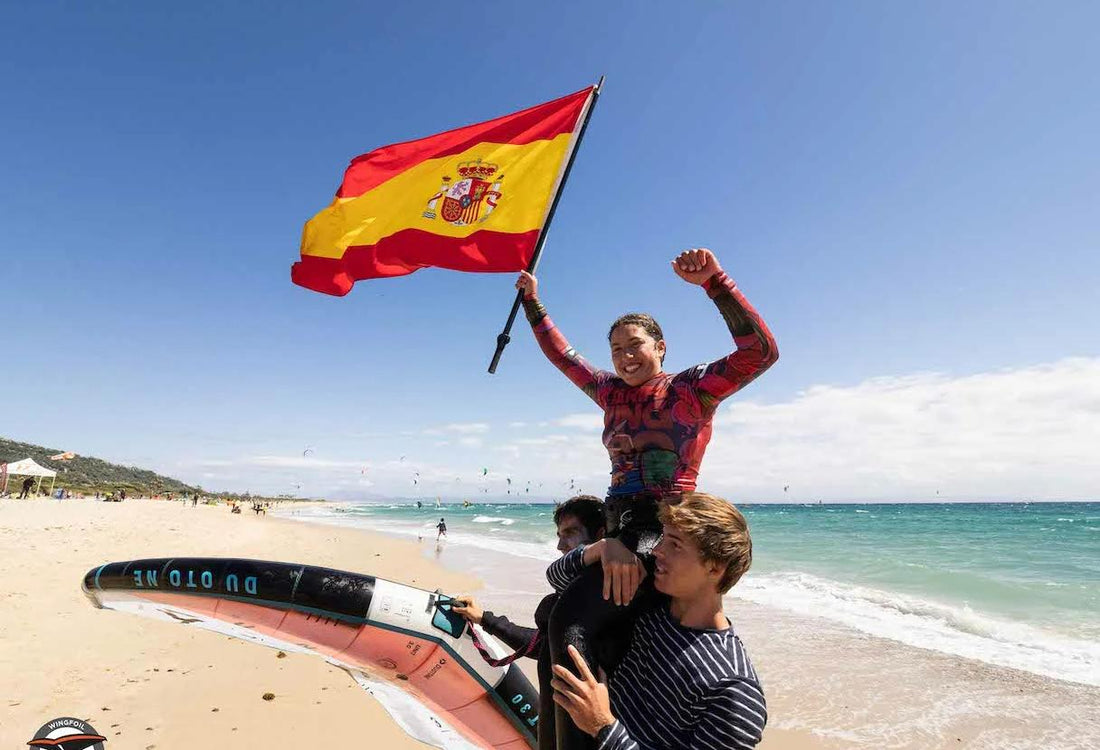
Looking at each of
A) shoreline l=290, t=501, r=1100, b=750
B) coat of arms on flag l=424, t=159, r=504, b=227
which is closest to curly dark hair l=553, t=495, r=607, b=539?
coat of arms on flag l=424, t=159, r=504, b=227

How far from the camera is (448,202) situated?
502 cm

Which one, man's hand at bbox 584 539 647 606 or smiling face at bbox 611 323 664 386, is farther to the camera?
smiling face at bbox 611 323 664 386

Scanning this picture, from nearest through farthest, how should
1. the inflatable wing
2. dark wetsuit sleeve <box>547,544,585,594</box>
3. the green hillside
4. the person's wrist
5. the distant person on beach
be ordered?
the person's wrist
the distant person on beach
dark wetsuit sleeve <box>547,544,585,594</box>
the inflatable wing
the green hillside

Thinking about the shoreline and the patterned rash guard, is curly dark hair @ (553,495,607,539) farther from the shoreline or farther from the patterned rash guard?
the shoreline

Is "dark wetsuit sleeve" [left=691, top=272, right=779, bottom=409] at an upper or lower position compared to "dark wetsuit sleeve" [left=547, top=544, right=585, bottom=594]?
upper

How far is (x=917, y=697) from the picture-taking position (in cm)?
777

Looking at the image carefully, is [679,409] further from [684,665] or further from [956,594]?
[956,594]

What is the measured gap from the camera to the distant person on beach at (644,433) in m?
2.01

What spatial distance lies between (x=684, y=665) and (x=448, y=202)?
14.1 feet

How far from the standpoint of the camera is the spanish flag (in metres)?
4.76

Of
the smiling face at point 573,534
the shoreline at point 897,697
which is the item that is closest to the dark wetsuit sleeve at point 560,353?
the smiling face at point 573,534

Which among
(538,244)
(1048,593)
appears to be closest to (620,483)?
(538,244)

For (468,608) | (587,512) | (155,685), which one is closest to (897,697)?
(468,608)

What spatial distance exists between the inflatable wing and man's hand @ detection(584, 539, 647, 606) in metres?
2.62
